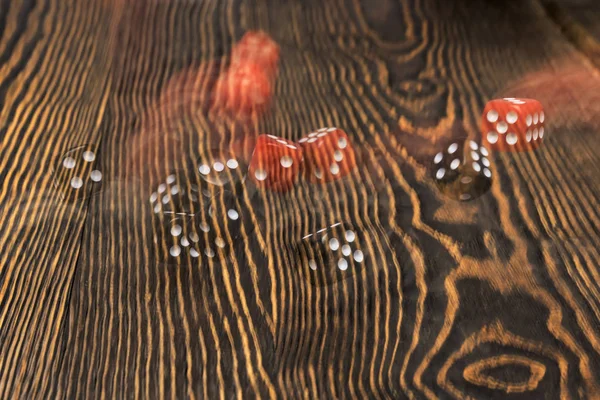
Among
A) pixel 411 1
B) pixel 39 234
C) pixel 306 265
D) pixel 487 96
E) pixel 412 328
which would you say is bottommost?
pixel 412 328

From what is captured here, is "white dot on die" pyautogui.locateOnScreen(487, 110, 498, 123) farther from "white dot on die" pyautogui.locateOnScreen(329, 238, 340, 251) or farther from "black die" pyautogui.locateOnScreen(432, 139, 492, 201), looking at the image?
"white dot on die" pyautogui.locateOnScreen(329, 238, 340, 251)

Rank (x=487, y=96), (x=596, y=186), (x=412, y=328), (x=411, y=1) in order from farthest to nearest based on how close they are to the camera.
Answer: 1. (x=411, y=1)
2. (x=487, y=96)
3. (x=596, y=186)
4. (x=412, y=328)

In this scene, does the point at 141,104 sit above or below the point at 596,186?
above

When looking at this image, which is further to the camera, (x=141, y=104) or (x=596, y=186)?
(x=141, y=104)

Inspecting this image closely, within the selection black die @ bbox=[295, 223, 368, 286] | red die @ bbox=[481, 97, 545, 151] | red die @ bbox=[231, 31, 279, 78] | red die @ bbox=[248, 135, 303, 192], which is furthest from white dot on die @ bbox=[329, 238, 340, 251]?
red die @ bbox=[231, 31, 279, 78]

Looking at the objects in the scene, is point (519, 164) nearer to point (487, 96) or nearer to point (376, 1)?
point (487, 96)

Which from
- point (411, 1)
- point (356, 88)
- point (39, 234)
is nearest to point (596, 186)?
point (356, 88)

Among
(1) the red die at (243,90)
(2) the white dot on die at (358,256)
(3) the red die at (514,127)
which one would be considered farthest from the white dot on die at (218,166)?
(3) the red die at (514,127)
